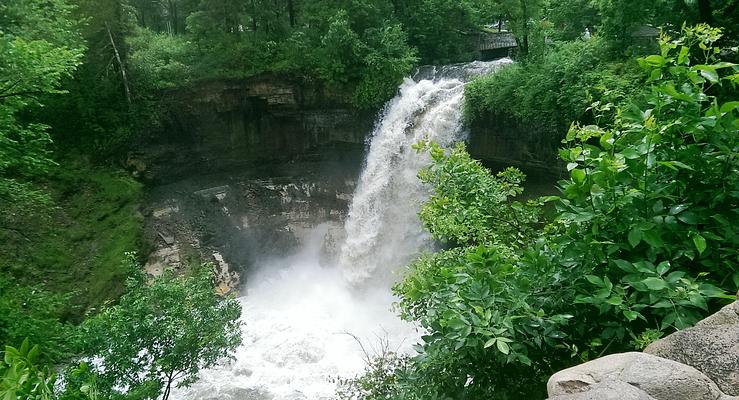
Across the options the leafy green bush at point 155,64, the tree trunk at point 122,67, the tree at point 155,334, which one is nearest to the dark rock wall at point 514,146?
the tree at point 155,334

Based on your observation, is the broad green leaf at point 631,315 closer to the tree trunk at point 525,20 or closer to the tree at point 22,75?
the tree at point 22,75

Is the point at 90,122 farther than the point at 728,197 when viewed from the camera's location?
Yes

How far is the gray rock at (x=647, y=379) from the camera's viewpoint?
190 centimetres

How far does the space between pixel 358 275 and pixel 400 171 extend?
4.10m

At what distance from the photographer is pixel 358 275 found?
15812 millimetres

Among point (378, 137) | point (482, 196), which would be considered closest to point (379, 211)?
point (378, 137)

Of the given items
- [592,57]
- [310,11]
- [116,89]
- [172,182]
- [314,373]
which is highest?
[310,11]

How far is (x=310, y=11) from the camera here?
18.3m

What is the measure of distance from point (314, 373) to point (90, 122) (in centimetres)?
1297

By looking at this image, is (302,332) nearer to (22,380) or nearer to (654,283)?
(654,283)

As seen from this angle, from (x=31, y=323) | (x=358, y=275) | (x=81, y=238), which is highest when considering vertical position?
(x=31, y=323)

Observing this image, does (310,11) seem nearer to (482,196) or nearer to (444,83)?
(444,83)

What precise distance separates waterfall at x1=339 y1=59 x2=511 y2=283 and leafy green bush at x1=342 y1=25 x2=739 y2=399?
11450 millimetres

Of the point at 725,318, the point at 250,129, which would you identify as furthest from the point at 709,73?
the point at 250,129
